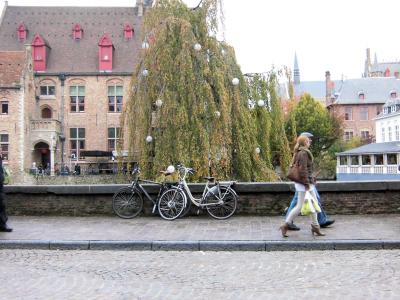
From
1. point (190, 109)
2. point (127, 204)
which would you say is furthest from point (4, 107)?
point (127, 204)

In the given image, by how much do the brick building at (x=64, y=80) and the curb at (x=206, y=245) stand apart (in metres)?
38.8

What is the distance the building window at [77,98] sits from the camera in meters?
49.5

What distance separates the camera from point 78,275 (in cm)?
626

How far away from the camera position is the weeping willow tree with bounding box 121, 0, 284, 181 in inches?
605

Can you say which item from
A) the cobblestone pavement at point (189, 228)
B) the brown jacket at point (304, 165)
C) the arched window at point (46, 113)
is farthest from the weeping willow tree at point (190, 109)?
the arched window at point (46, 113)

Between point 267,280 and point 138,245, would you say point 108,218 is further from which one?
point 267,280

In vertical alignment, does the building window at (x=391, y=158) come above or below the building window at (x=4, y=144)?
below

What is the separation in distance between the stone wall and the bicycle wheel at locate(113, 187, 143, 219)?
0.21 metres

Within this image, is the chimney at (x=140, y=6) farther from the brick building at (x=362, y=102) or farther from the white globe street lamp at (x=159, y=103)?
the white globe street lamp at (x=159, y=103)

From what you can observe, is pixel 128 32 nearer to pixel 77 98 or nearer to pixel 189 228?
pixel 77 98

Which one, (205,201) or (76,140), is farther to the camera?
(76,140)

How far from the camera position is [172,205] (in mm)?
10438

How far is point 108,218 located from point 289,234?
4.04 metres

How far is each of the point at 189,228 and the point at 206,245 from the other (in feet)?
4.97
